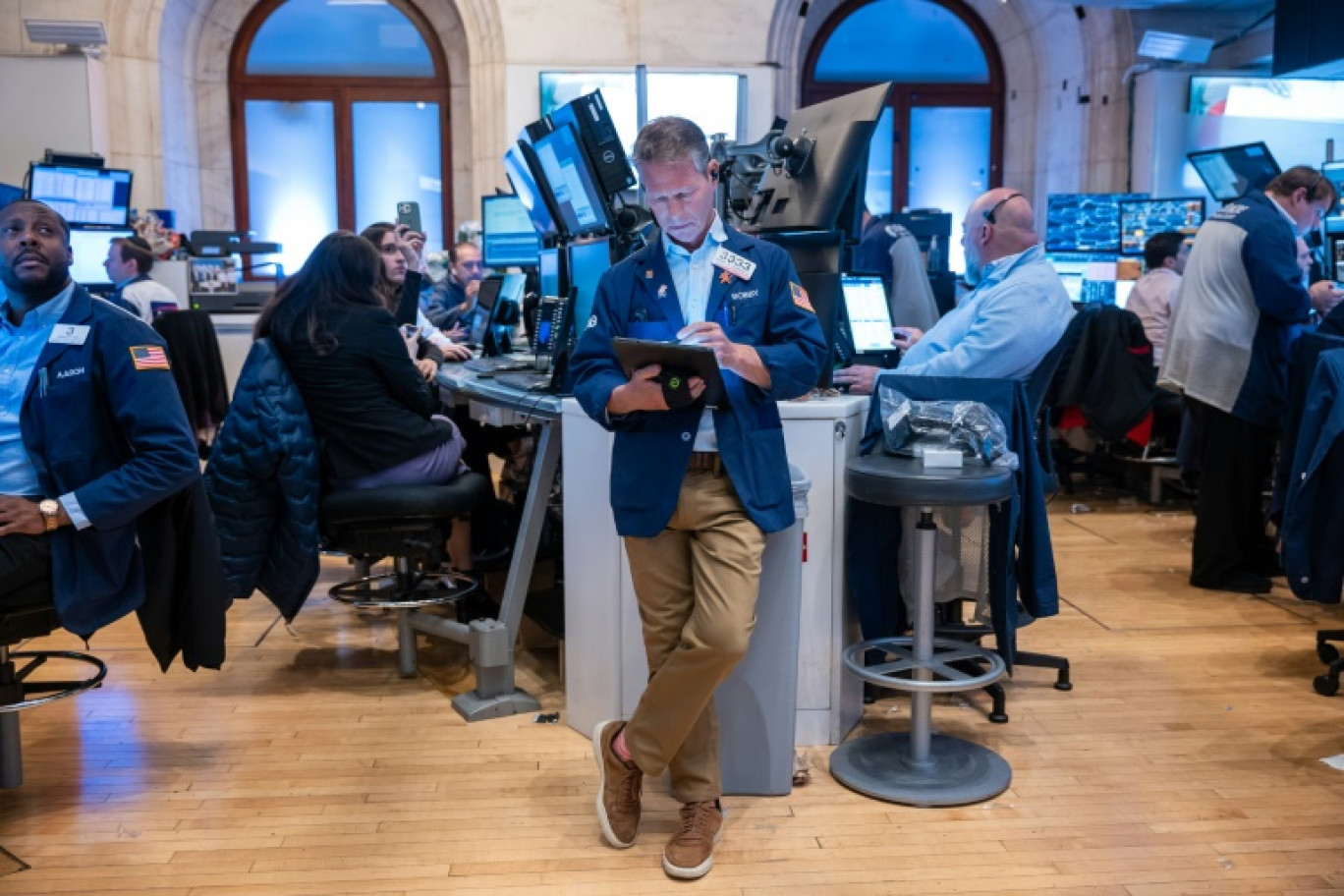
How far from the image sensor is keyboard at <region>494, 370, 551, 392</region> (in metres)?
3.71

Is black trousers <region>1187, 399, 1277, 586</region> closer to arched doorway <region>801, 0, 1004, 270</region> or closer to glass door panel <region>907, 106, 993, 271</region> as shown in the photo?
arched doorway <region>801, 0, 1004, 270</region>

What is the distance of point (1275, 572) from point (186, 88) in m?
9.02

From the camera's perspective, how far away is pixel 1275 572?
196 inches

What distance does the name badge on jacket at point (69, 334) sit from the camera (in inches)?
108

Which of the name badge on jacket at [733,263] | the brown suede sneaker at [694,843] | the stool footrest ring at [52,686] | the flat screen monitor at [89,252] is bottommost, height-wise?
the brown suede sneaker at [694,843]

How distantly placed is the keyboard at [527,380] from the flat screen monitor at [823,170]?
2.63 ft

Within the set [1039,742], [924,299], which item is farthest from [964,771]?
[924,299]

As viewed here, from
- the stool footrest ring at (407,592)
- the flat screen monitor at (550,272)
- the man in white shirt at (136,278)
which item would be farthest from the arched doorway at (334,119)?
the stool footrest ring at (407,592)

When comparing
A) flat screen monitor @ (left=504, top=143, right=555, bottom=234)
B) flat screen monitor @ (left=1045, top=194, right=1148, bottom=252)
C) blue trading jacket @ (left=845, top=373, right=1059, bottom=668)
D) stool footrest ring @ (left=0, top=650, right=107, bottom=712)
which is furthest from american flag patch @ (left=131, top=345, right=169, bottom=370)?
flat screen monitor @ (left=1045, top=194, right=1148, bottom=252)

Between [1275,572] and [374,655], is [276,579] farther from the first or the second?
[1275,572]

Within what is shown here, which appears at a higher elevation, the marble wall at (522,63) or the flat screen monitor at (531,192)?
the marble wall at (522,63)

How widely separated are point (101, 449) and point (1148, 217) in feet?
25.0

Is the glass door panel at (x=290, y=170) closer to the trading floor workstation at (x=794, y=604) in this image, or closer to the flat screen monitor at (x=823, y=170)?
the trading floor workstation at (x=794, y=604)

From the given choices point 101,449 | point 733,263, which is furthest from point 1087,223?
point 101,449
